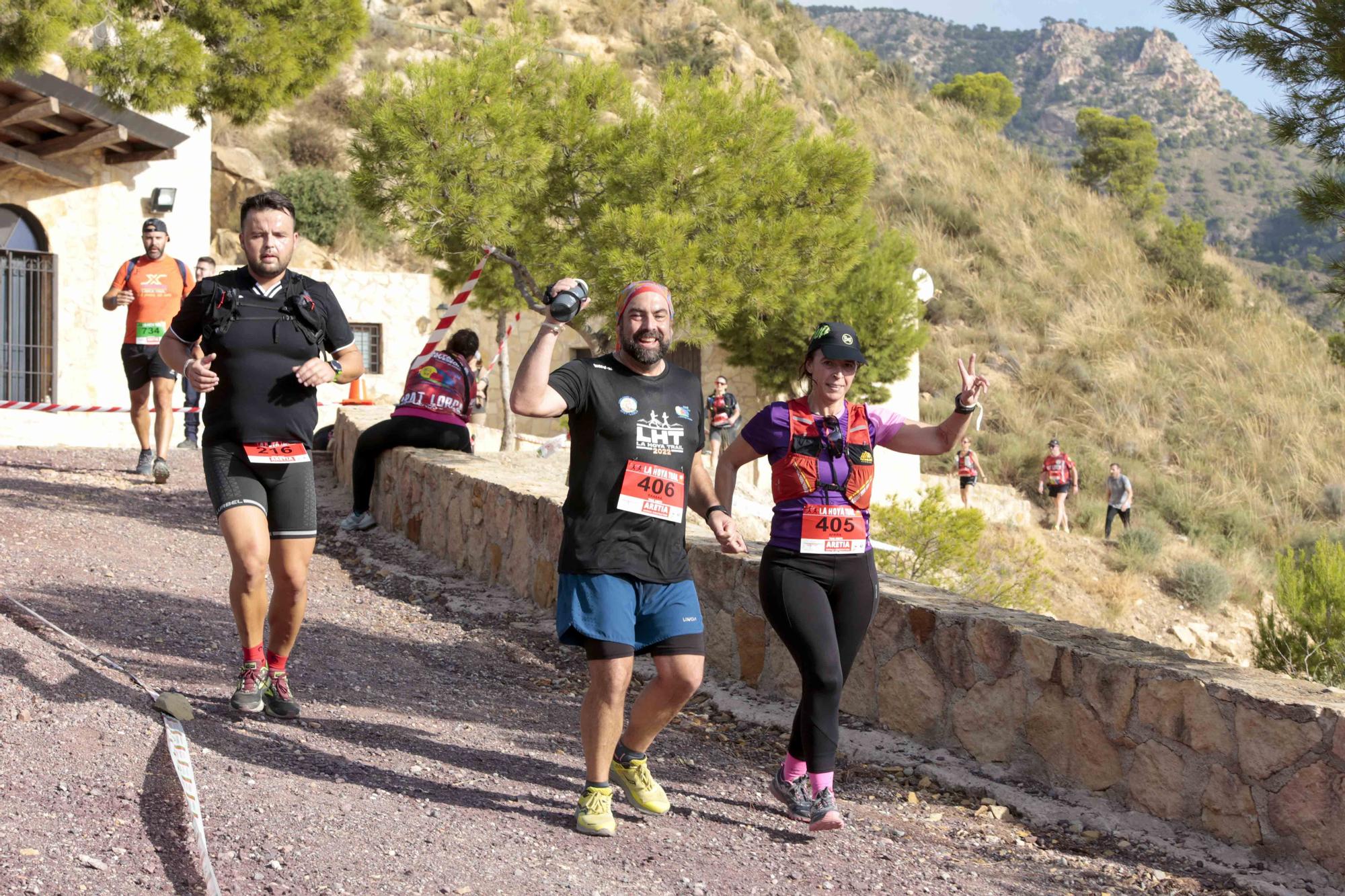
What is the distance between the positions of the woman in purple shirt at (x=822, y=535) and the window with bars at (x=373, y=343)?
2200 cm

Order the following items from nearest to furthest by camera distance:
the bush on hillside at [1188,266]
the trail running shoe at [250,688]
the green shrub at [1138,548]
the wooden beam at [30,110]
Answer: the trail running shoe at [250,688], the wooden beam at [30,110], the green shrub at [1138,548], the bush on hillside at [1188,266]

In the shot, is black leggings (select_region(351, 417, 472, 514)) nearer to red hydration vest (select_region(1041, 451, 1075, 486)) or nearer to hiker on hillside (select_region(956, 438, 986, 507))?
hiker on hillside (select_region(956, 438, 986, 507))

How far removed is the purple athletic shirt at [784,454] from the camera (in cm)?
445

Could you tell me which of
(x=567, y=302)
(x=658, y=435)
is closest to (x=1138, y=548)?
(x=658, y=435)

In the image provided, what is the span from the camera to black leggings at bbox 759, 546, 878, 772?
14.3ft

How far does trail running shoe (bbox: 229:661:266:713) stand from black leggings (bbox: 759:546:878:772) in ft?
6.15

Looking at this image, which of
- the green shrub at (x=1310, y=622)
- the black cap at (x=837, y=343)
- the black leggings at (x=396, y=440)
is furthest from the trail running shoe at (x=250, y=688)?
the green shrub at (x=1310, y=622)

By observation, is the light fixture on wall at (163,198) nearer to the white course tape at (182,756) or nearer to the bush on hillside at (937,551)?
the bush on hillside at (937,551)

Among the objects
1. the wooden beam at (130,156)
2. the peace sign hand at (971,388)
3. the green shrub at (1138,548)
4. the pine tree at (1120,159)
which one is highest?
the pine tree at (1120,159)

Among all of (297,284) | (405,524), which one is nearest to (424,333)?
(405,524)

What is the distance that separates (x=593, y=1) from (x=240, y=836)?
151 feet

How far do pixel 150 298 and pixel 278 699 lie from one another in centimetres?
555

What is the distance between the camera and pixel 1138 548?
949 inches

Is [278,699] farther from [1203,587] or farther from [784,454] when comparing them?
[1203,587]
